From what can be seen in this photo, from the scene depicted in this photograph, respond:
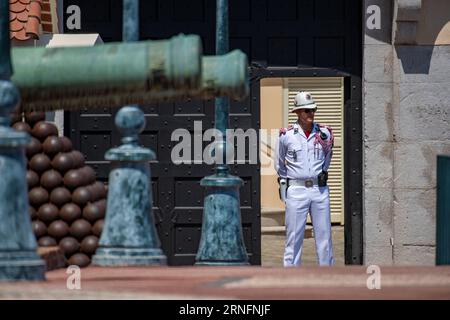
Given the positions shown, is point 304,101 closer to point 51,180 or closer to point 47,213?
point 51,180

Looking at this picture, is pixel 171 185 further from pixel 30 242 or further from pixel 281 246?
pixel 30 242

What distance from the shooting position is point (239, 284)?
26.3 feet

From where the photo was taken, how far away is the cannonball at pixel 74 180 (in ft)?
40.7

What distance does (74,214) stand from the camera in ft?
40.2

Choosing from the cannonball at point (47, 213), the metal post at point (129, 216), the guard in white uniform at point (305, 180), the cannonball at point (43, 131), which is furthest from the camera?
the guard in white uniform at point (305, 180)

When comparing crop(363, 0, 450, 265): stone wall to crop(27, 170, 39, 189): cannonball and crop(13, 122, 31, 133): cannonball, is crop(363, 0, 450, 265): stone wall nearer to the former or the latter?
crop(13, 122, 31, 133): cannonball

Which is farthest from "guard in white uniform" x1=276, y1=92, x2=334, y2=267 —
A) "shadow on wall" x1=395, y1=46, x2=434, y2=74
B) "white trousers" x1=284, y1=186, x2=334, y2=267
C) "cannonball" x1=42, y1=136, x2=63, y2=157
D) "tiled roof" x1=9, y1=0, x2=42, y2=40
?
"cannonball" x1=42, y1=136, x2=63, y2=157

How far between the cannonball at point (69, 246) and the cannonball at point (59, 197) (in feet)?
1.12

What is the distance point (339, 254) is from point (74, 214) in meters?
12.2

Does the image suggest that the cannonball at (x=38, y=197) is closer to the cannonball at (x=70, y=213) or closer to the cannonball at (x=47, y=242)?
the cannonball at (x=70, y=213)

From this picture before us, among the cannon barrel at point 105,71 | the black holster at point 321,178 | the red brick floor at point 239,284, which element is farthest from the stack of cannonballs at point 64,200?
the black holster at point 321,178

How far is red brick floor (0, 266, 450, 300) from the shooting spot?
284 inches

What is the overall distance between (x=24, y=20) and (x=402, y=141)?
4.70 metres

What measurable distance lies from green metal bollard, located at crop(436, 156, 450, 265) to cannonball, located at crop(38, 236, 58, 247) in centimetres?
338
